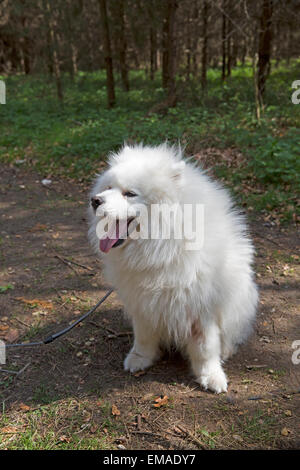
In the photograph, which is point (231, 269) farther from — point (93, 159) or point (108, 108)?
point (108, 108)

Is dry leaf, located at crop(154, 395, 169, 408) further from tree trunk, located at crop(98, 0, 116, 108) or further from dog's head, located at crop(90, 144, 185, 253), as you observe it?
tree trunk, located at crop(98, 0, 116, 108)

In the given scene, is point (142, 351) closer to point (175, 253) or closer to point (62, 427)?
point (62, 427)

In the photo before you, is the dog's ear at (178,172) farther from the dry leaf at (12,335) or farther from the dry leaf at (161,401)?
the dry leaf at (12,335)

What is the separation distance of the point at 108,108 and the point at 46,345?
8.97 m

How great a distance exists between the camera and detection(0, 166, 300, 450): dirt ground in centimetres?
220

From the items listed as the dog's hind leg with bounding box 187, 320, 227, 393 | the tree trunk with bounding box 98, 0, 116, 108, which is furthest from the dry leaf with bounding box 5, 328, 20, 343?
the tree trunk with bounding box 98, 0, 116, 108

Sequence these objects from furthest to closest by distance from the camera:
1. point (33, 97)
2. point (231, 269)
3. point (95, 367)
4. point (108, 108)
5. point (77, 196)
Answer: point (33, 97), point (108, 108), point (77, 196), point (95, 367), point (231, 269)

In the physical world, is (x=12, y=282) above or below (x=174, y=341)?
below

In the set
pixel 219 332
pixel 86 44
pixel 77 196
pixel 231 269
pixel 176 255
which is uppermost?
pixel 86 44

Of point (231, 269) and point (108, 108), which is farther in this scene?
point (108, 108)

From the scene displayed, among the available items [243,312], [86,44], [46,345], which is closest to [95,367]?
[46,345]

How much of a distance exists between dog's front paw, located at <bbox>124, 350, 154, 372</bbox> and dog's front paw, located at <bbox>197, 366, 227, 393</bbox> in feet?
1.30

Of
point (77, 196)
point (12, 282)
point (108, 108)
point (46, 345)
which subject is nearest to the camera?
point (46, 345)

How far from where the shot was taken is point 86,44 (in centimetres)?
1994
